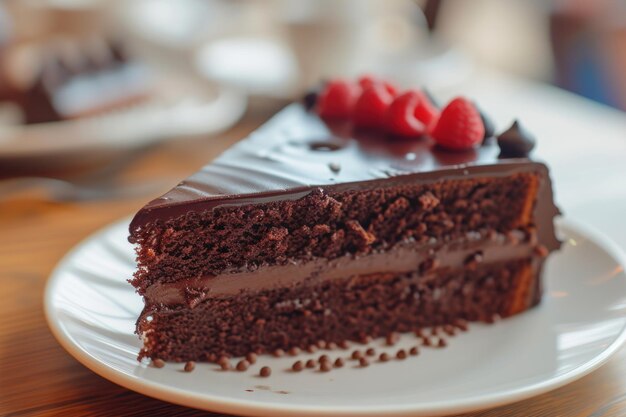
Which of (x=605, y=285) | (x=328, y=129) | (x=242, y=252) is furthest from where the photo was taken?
(x=328, y=129)

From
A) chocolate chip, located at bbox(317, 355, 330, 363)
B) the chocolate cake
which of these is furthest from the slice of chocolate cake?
the chocolate cake

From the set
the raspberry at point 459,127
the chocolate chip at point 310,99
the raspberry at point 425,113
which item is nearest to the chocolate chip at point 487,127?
the raspberry at point 459,127

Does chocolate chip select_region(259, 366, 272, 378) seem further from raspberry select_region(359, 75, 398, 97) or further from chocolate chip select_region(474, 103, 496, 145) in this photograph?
raspberry select_region(359, 75, 398, 97)

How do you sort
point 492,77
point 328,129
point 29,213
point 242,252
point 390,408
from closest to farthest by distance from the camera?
point 390,408 < point 242,252 < point 328,129 < point 29,213 < point 492,77

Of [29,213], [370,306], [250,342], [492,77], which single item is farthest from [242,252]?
[492,77]

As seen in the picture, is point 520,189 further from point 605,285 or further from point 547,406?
point 547,406

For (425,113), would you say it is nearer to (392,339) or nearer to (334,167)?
(334,167)

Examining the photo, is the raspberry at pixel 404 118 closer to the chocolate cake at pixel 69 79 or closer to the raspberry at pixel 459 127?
the raspberry at pixel 459 127
